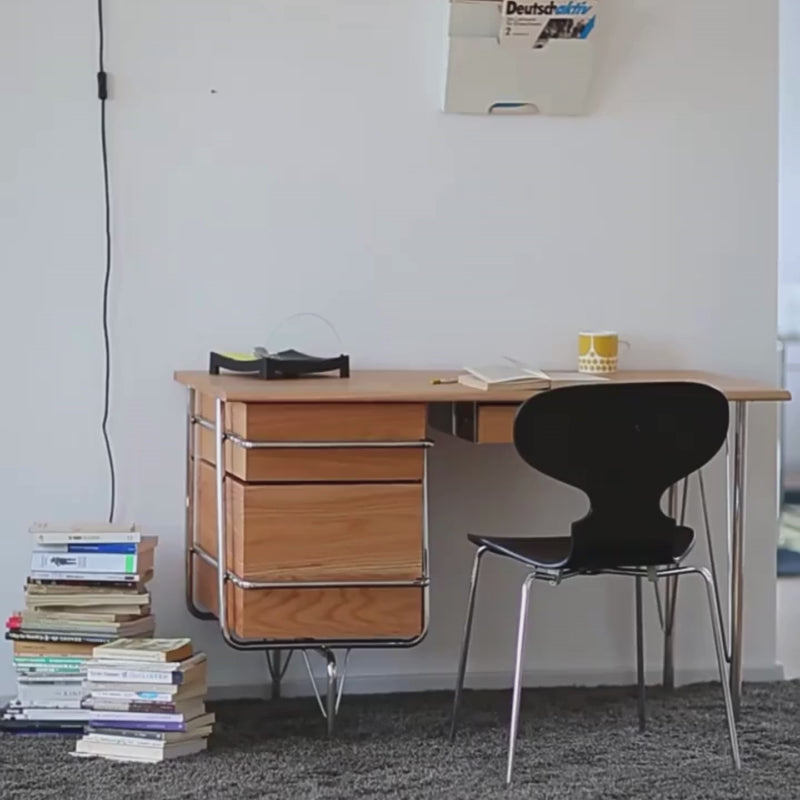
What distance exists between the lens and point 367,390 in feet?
7.97

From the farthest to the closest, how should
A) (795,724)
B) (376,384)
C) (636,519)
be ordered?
(795,724)
(376,384)
(636,519)

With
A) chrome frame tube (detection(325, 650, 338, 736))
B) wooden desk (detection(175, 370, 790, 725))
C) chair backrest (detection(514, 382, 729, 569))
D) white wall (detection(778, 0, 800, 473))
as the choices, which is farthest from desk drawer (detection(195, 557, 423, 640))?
white wall (detection(778, 0, 800, 473))

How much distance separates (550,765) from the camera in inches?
96.8

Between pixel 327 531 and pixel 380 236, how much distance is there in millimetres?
861

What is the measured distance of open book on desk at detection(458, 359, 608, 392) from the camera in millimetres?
2465

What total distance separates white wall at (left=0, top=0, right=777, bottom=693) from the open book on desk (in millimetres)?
380

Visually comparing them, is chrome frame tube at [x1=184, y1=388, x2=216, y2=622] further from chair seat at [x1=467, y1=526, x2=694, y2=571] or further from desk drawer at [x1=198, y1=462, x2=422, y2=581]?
chair seat at [x1=467, y1=526, x2=694, y2=571]

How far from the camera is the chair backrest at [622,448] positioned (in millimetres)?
2266

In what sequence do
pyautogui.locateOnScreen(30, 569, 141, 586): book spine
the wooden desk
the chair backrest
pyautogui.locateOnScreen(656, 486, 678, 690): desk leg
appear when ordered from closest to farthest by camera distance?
1. the chair backrest
2. the wooden desk
3. pyautogui.locateOnScreen(30, 569, 141, 586): book spine
4. pyautogui.locateOnScreen(656, 486, 678, 690): desk leg

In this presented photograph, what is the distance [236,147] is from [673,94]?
106 centimetres

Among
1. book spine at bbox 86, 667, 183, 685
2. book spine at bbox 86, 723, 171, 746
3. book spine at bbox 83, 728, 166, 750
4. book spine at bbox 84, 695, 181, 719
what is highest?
book spine at bbox 86, 667, 183, 685

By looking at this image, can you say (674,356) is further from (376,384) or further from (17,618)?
(17,618)

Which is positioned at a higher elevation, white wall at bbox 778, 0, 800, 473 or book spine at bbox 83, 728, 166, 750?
white wall at bbox 778, 0, 800, 473

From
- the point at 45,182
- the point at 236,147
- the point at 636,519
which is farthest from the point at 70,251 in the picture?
the point at 636,519
